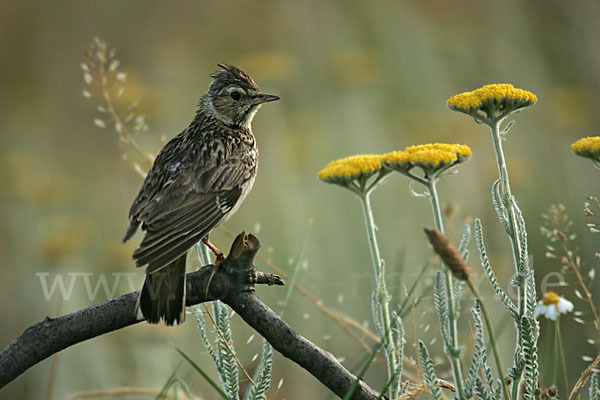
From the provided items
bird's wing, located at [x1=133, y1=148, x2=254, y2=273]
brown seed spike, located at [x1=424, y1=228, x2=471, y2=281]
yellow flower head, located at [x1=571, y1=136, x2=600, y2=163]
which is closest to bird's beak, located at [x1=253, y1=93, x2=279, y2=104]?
bird's wing, located at [x1=133, y1=148, x2=254, y2=273]

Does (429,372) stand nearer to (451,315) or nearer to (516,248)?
(451,315)

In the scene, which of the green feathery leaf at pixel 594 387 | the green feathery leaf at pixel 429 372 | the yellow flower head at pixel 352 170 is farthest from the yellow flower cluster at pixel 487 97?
the green feathery leaf at pixel 594 387

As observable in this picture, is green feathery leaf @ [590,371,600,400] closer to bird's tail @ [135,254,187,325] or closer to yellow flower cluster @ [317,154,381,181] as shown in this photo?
yellow flower cluster @ [317,154,381,181]

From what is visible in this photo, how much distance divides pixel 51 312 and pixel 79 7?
10.9 feet

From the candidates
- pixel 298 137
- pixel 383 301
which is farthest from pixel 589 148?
pixel 298 137

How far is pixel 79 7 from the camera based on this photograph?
20.4 ft

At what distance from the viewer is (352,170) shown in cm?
172

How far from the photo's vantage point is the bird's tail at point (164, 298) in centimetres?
187

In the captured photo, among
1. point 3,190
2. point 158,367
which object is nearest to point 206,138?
point 158,367

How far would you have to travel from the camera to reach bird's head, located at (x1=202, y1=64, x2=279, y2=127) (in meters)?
2.89

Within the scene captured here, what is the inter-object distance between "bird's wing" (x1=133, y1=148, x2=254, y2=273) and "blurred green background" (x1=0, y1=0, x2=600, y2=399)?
658 mm

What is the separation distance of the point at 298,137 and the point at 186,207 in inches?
105

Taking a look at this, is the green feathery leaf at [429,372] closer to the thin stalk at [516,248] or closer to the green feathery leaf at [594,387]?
the thin stalk at [516,248]

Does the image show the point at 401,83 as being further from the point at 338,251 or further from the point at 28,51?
the point at 28,51
